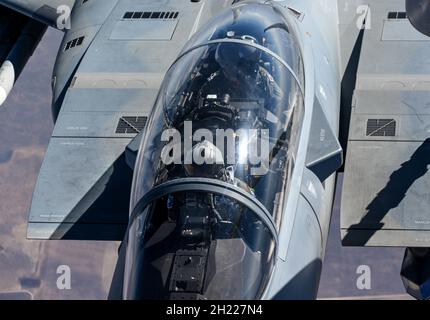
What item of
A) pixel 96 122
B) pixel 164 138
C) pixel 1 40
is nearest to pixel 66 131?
pixel 96 122

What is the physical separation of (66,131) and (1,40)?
3.98 metres

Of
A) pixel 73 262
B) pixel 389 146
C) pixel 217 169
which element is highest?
pixel 217 169

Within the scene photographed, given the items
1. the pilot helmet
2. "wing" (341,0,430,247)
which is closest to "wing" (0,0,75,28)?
"wing" (341,0,430,247)

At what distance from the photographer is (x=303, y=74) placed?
12609 mm

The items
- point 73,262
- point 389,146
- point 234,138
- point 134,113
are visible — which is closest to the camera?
point 234,138

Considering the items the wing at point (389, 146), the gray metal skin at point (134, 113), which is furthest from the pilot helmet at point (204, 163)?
the wing at point (389, 146)

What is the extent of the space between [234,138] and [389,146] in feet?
9.84

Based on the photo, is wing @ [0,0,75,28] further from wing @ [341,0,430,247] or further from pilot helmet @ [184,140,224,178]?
pilot helmet @ [184,140,224,178]

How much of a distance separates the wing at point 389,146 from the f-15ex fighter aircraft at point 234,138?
0.02m

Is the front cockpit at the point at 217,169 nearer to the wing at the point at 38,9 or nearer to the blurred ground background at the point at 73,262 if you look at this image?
the wing at the point at 38,9

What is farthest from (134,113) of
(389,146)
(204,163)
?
(204,163)

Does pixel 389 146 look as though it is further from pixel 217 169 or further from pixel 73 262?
pixel 73 262

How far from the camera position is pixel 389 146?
13.2 m

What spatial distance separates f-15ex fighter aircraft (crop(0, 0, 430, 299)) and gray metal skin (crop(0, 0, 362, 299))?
0.03m
